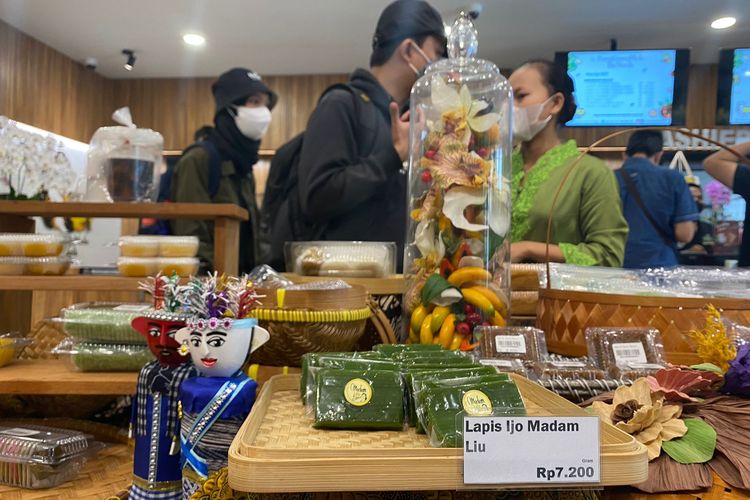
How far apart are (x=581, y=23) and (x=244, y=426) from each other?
3786 mm

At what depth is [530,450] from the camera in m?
0.59

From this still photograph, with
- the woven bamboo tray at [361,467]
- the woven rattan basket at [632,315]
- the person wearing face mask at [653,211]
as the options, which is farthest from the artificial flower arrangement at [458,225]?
the person wearing face mask at [653,211]

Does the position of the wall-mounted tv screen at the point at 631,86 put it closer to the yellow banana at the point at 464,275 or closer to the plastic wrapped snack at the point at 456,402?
the yellow banana at the point at 464,275

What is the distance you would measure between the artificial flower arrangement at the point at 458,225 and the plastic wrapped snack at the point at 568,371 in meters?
0.19

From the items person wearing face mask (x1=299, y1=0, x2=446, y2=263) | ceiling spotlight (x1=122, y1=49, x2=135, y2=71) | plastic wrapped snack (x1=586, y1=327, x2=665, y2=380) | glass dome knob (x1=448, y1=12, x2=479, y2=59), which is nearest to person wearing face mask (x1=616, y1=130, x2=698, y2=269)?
person wearing face mask (x1=299, y1=0, x2=446, y2=263)

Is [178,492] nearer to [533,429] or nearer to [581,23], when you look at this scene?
[533,429]

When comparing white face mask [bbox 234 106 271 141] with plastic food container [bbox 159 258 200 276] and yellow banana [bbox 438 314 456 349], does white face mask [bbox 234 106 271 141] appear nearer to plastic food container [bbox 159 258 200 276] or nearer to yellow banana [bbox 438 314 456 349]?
plastic food container [bbox 159 258 200 276]

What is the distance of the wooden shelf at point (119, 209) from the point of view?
1253 millimetres

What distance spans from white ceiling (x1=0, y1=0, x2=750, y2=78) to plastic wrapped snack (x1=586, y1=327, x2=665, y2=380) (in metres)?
2.98

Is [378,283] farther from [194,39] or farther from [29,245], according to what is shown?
[194,39]

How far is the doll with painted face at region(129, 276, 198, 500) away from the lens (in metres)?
0.81

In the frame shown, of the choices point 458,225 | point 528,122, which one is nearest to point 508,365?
point 458,225

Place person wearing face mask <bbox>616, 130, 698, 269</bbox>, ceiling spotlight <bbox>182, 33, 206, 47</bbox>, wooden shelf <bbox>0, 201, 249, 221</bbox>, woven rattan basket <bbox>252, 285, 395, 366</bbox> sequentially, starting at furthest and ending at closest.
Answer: ceiling spotlight <bbox>182, 33, 206, 47</bbox> → person wearing face mask <bbox>616, 130, 698, 269</bbox> → wooden shelf <bbox>0, 201, 249, 221</bbox> → woven rattan basket <bbox>252, 285, 395, 366</bbox>

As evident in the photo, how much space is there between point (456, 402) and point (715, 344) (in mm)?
483
